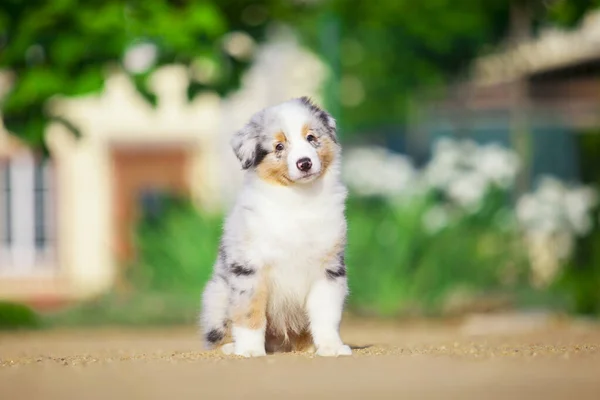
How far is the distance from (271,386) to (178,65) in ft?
21.0

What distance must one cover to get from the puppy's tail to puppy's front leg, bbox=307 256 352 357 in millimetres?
486

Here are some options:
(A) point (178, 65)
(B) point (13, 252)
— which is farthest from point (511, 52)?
(B) point (13, 252)

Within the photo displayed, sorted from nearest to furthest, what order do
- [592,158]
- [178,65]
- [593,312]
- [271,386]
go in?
[271,386] < [178,65] < [593,312] < [592,158]

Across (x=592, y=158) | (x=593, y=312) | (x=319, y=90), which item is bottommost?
(x=593, y=312)

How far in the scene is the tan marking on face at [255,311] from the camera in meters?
6.18

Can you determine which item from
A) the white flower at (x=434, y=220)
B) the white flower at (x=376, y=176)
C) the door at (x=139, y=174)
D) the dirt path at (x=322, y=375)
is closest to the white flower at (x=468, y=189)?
the white flower at (x=434, y=220)

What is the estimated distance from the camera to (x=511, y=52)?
18297mm

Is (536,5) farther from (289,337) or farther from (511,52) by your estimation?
(289,337)

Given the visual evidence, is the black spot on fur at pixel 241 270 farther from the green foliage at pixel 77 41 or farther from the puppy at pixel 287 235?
the green foliage at pixel 77 41

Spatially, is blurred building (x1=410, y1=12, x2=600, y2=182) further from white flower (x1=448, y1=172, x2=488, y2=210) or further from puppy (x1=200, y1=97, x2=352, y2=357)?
puppy (x1=200, y1=97, x2=352, y2=357)

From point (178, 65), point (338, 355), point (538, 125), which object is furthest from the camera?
point (538, 125)

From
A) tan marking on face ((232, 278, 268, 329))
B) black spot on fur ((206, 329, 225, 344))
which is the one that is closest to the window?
black spot on fur ((206, 329, 225, 344))

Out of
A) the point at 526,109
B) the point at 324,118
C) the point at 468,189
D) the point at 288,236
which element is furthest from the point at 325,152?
the point at 526,109

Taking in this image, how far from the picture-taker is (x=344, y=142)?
1997 centimetres
